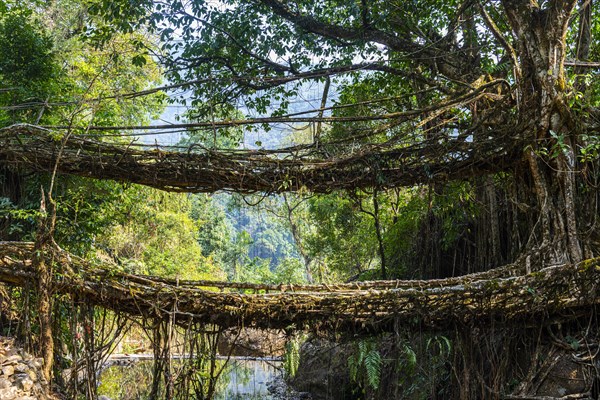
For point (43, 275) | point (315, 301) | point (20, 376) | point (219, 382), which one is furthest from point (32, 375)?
point (219, 382)

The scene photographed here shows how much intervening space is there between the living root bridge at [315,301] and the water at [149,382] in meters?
4.36

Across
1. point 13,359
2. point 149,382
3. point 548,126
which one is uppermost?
point 548,126

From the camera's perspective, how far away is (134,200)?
10.0 m

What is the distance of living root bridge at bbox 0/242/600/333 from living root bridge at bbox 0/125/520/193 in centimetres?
101

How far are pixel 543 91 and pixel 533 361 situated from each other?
223 cm

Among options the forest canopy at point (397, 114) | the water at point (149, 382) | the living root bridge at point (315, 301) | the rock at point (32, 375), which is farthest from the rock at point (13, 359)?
the water at point (149, 382)

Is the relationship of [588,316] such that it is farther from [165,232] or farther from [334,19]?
[165,232]

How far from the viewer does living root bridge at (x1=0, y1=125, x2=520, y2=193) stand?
204 inches

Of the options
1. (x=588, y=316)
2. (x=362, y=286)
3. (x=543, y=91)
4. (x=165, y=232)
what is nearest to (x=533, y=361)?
(x=588, y=316)

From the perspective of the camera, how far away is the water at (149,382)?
1005 centimetres

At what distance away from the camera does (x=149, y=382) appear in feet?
36.0

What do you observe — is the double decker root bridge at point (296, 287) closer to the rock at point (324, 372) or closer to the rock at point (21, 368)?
the rock at point (21, 368)

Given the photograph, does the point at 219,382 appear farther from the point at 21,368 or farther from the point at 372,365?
the point at 21,368

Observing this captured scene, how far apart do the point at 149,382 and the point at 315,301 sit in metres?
7.54
